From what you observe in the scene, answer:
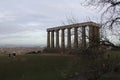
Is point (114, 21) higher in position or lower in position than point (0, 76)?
higher

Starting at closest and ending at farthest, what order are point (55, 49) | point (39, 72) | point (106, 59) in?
1. point (106, 59)
2. point (39, 72)
3. point (55, 49)

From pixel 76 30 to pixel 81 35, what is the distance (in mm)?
673

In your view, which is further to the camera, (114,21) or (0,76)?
(0,76)

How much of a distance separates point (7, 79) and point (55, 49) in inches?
1363

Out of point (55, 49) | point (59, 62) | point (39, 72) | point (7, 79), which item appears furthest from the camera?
point (55, 49)

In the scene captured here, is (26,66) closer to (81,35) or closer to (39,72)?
(39,72)

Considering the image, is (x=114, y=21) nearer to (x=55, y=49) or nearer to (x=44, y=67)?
(x=44, y=67)

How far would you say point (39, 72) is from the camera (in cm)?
4431

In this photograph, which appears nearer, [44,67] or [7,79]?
[7,79]

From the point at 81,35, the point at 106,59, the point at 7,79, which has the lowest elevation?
the point at 7,79

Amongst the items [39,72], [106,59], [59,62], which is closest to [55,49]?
[59,62]

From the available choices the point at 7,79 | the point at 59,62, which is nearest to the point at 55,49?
the point at 59,62

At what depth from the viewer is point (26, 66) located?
47.2 metres

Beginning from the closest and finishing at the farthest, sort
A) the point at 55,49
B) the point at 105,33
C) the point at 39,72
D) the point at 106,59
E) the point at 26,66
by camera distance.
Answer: the point at 105,33 → the point at 106,59 → the point at 39,72 → the point at 26,66 → the point at 55,49
